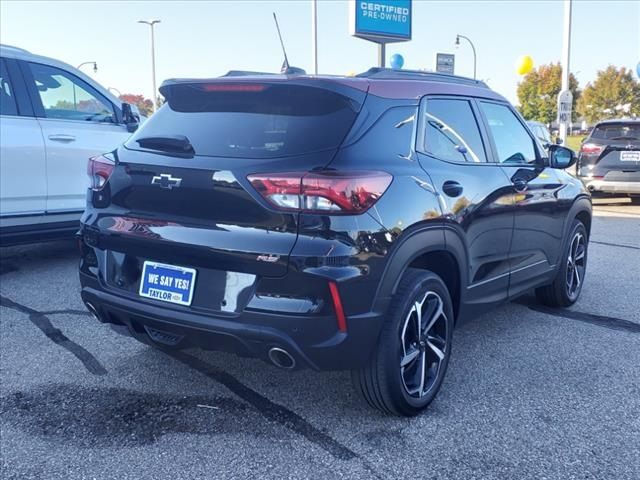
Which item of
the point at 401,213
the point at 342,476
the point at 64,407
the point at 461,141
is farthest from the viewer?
the point at 461,141

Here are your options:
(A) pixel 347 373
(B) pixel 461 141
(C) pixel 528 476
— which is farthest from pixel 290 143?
(C) pixel 528 476

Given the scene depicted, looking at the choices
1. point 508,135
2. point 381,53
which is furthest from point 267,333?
point 381,53

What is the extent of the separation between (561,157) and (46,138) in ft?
14.5

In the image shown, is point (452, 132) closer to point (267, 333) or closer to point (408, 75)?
point (408, 75)

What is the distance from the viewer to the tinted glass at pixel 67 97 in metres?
5.69

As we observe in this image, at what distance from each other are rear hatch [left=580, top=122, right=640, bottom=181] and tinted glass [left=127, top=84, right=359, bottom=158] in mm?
9803

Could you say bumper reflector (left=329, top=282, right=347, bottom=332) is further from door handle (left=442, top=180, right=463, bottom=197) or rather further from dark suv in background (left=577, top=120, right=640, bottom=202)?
dark suv in background (left=577, top=120, right=640, bottom=202)

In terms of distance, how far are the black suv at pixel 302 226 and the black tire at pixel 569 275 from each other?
1558 mm

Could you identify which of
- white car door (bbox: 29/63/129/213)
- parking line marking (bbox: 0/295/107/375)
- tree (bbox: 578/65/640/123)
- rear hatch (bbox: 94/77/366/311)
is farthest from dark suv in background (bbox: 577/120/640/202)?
tree (bbox: 578/65/640/123)

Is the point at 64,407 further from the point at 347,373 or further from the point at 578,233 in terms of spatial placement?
the point at 578,233

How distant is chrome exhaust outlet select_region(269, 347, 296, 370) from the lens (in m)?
2.62

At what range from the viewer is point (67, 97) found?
19.5 feet

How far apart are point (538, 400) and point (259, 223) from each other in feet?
6.01

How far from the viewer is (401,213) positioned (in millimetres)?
2779
